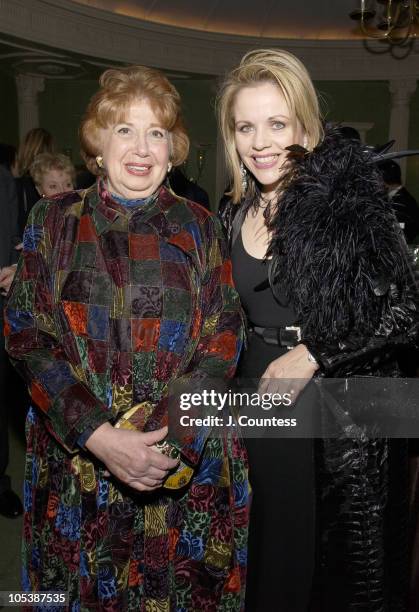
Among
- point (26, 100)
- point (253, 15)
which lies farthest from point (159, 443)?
point (26, 100)

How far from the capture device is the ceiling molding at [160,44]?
7062mm

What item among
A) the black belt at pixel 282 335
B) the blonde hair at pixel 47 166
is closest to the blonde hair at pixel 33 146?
the blonde hair at pixel 47 166

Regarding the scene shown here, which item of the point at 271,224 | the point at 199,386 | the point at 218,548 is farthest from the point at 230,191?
the point at 218,548

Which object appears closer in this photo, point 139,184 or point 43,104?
point 139,184

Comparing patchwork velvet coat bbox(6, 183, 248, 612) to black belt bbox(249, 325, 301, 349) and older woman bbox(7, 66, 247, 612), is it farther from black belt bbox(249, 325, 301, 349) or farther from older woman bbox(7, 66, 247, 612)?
black belt bbox(249, 325, 301, 349)

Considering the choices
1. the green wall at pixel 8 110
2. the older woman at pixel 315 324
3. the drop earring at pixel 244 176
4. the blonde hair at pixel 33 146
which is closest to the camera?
the older woman at pixel 315 324

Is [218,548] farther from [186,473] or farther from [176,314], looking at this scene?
[176,314]

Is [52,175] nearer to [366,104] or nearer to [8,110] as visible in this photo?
[8,110]

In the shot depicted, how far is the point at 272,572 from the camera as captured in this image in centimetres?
170

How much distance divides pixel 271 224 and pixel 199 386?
51cm

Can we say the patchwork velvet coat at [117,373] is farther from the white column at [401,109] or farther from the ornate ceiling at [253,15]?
the white column at [401,109]

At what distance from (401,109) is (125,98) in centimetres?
922

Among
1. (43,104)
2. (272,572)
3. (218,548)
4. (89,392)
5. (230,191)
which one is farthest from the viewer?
(43,104)

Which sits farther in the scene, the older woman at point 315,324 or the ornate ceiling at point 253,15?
the ornate ceiling at point 253,15
